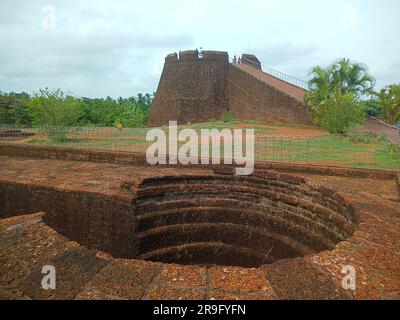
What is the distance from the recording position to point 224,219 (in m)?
5.46

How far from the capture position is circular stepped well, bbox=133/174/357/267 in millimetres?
4762

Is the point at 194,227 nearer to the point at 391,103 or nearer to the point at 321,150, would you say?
the point at 321,150

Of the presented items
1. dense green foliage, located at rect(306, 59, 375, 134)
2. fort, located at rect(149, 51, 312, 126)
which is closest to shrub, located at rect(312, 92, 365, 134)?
dense green foliage, located at rect(306, 59, 375, 134)

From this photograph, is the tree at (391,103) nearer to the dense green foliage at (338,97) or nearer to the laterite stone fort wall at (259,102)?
the dense green foliage at (338,97)

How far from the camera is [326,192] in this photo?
14.5 feet

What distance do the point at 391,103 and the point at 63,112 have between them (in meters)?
20.0

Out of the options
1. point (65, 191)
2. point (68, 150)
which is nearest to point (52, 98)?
point (68, 150)

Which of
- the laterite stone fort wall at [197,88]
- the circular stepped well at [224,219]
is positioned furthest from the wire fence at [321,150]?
the laterite stone fort wall at [197,88]

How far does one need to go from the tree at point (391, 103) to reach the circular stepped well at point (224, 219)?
59.3 feet

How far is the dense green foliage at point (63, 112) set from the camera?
11641 mm

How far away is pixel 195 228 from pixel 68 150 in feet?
13.5

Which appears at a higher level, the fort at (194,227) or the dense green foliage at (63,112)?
the dense green foliage at (63,112)

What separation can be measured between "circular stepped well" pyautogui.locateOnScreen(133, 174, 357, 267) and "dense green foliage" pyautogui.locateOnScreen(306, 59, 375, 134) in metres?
7.82
